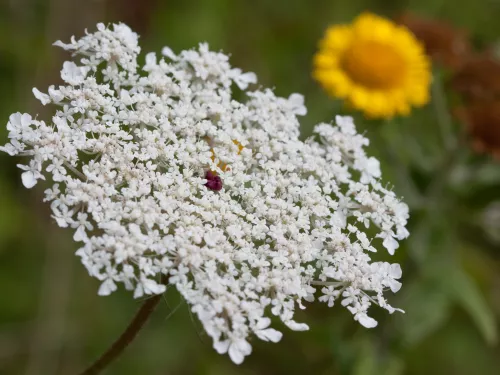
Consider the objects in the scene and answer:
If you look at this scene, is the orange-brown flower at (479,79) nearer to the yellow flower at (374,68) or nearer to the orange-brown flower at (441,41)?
the orange-brown flower at (441,41)

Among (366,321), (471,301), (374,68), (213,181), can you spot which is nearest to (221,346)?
(366,321)

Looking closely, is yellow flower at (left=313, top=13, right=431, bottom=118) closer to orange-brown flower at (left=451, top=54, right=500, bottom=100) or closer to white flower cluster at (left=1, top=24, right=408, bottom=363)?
orange-brown flower at (left=451, top=54, right=500, bottom=100)

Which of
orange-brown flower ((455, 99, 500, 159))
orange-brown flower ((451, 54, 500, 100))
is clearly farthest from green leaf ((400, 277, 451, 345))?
orange-brown flower ((451, 54, 500, 100))

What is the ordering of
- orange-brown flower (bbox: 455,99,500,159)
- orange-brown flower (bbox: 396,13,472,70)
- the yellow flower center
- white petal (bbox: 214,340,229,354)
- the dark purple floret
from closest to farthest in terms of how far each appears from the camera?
white petal (bbox: 214,340,229,354), the dark purple floret, orange-brown flower (bbox: 455,99,500,159), the yellow flower center, orange-brown flower (bbox: 396,13,472,70)

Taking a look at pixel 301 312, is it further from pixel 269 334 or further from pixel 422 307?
pixel 269 334

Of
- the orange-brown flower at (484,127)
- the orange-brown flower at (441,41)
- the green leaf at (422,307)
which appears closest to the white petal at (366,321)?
the green leaf at (422,307)

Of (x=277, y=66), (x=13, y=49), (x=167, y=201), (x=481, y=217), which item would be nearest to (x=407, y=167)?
(x=481, y=217)
